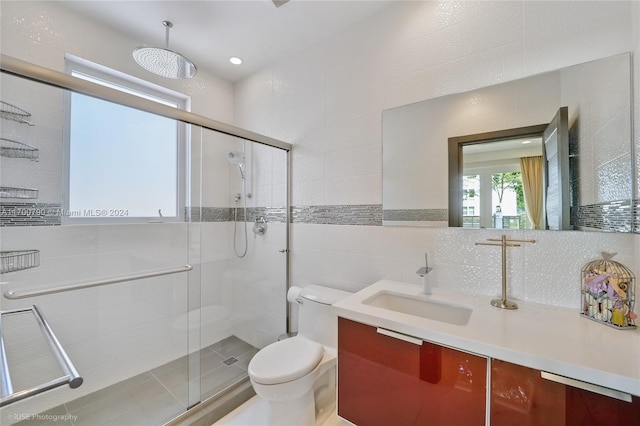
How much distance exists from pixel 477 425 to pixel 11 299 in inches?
90.9

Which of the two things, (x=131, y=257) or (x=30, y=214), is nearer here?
(x=30, y=214)

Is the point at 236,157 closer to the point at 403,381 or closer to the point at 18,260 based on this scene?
the point at 18,260

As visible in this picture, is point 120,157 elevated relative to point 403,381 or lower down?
elevated

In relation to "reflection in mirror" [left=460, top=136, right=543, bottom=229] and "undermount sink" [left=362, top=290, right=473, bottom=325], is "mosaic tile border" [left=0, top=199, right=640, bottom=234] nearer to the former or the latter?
"reflection in mirror" [left=460, top=136, right=543, bottom=229]

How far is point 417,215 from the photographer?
1.56 meters

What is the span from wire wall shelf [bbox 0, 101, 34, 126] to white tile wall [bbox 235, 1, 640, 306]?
1.51 meters

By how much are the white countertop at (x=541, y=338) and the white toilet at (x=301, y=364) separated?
1.49ft

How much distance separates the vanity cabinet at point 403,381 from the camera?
91cm

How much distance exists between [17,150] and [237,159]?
1.27 metres

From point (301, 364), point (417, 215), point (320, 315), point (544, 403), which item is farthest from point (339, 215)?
point (544, 403)

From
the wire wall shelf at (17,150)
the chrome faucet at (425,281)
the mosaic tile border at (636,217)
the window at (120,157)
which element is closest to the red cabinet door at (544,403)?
the chrome faucet at (425,281)

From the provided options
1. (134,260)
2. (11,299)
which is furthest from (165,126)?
(11,299)

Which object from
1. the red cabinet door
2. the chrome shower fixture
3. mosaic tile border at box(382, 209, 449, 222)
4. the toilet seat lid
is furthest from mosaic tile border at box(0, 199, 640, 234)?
the chrome shower fixture

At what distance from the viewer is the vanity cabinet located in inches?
35.7
